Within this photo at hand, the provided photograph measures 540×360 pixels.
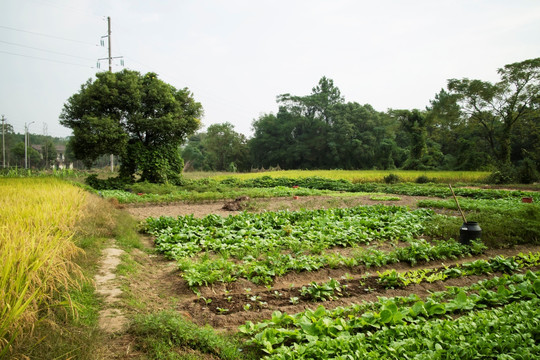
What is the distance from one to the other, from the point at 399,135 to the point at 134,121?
3906 cm

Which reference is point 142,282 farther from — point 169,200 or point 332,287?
point 169,200

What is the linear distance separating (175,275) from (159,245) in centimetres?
189

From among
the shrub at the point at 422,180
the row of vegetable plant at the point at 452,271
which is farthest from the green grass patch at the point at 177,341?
the shrub at the point at 422,180

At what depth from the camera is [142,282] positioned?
4918 mm

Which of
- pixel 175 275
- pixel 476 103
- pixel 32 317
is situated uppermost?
pixel 476 103

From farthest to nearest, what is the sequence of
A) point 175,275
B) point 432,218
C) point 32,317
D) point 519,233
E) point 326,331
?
1. point 432,218
2. point 519,233
3. point 175,275
4. point 326,331
5. point 32,317

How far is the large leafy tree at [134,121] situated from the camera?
18.6 meters

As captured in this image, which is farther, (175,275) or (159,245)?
(159,245)

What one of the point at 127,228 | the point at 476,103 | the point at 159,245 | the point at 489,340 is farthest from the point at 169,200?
the point at 476,103

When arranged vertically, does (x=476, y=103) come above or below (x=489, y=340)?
above

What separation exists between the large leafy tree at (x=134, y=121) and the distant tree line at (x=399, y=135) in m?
23.9

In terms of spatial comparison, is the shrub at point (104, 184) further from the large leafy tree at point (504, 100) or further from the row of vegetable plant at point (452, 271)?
the large leafy tree at point (504, 100)

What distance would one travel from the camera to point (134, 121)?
19.9 metres

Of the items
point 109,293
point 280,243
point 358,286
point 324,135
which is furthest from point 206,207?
point 324,135
